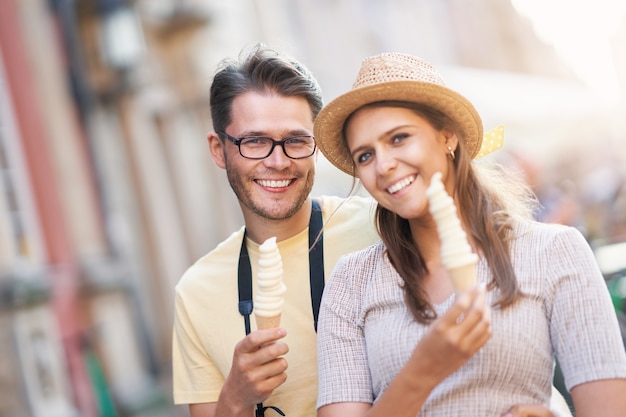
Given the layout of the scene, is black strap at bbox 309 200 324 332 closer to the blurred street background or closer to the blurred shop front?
the blurred street background

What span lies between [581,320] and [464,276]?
39 cm

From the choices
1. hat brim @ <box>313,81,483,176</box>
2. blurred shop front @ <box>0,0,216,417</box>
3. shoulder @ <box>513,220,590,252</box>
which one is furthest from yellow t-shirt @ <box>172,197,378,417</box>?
blurred shop front @ <box>0,0,216,417</box>

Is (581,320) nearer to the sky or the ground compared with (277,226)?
nearer to the ground

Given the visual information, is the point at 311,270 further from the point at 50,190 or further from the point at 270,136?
the point at 50,190

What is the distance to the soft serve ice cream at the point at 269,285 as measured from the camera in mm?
2398

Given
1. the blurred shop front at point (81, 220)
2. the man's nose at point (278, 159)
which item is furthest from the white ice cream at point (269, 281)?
the blurred shop front at point (81, 220)

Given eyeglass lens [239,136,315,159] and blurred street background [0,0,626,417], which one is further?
blurred street background [0,0,626,417]

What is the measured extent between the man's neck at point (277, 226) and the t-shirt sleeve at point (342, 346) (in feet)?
2.00

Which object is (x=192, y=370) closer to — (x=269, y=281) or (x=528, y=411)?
(x=269, y=281)

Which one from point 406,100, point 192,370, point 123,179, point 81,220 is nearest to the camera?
point 406,100

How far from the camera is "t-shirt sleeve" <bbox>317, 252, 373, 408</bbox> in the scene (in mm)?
2484

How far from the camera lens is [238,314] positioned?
123 inches

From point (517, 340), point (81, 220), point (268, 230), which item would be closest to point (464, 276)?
point (517, 340)

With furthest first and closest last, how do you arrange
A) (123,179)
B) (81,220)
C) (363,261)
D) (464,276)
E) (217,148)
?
(123,179) → (81,220) → (217,148) → (363,261) → (464,276)
